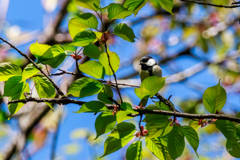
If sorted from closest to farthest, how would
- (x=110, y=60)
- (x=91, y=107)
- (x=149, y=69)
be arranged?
1. (x=91, y=107)
2. (x=110, y=60)
3. (x=149, y=69)

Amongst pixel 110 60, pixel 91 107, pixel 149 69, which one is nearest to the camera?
pixel 91 107

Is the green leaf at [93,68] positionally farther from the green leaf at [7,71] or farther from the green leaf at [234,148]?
the green leaf at [234,148]

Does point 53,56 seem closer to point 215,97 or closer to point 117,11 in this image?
point 117,11

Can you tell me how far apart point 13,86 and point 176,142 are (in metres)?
0.56

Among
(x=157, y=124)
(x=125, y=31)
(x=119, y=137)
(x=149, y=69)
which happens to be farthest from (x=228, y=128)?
(x=149, y=69)

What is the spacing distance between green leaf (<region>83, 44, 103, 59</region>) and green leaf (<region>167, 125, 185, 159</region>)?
35 cm

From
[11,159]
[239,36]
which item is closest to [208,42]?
[239,36]

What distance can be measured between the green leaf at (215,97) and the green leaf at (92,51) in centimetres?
38

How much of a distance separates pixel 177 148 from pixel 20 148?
1874 mm

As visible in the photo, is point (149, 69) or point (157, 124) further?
point (149, 69)

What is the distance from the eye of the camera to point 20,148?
7.04 feet

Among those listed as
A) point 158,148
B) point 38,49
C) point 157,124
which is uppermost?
point 38,49

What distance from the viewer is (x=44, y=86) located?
811mm

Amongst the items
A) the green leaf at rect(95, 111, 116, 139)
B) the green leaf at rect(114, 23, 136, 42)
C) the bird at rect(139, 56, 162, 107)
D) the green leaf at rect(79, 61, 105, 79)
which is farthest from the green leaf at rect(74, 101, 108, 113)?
the bird at rect(139, 56, 162, 107)
